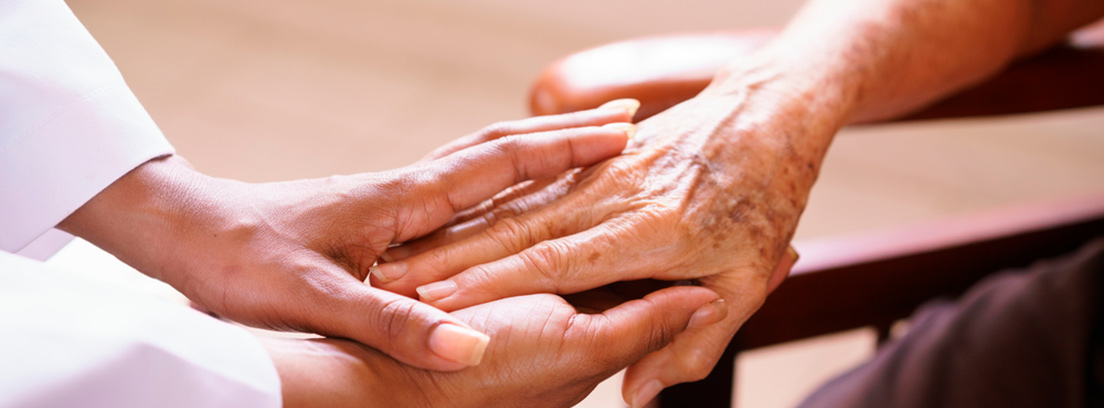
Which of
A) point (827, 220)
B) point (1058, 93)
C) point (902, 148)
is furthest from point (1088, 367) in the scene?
point (902, 148)

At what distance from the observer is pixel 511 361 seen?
2.23 feet

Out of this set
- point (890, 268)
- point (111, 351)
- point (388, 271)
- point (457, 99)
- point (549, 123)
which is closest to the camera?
point (111, 351)

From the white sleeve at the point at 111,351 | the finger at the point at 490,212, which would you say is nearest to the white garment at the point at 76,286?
the white sleeve at the point at 111,351

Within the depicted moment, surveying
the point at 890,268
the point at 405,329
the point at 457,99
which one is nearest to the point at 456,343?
the point at 405,329

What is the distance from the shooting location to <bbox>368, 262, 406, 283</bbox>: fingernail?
2.43ft

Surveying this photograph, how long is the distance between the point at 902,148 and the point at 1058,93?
1.68m

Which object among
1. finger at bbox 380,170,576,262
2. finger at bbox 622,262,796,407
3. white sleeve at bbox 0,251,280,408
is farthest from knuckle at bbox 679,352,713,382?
white sleeve at bbox 0,251,280,408

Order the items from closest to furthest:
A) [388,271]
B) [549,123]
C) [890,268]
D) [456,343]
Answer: [456,343], [388,271], [549,123], [890,268]

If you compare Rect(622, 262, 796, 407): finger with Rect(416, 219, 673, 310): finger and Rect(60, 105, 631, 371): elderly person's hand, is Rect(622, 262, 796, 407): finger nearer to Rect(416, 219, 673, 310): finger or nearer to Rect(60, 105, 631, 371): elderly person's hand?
Rect(416, 219, 673, 310): finger

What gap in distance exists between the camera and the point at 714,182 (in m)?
0.84

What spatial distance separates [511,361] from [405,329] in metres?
0.09

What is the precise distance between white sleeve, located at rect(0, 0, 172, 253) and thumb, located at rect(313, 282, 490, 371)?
246mm

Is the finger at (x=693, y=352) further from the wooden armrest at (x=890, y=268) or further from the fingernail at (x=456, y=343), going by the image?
the fingernail at (x=456, y=343)

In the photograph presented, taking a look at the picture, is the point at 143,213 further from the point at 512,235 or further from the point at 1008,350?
the point at 1008,350
